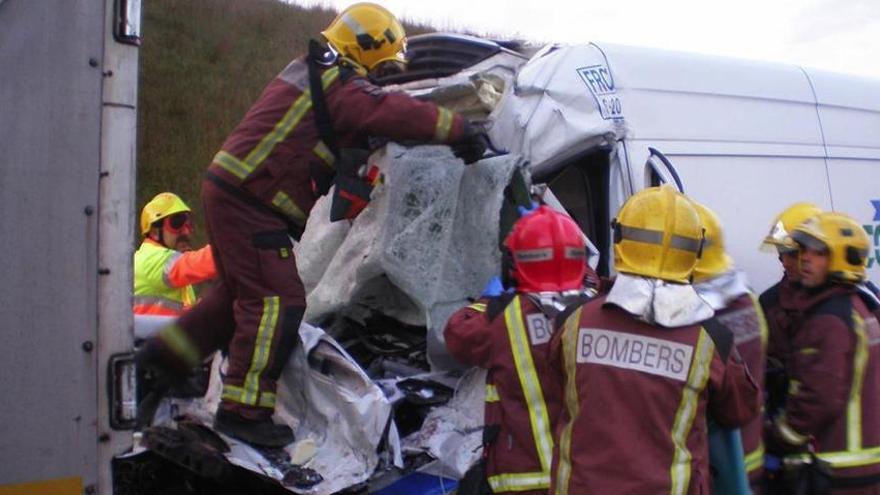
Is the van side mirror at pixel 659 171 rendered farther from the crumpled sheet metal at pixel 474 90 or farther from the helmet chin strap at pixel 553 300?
the helmet chin strap at pixel 553 300

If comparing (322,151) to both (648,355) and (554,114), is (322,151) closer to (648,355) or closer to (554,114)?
(554,114)

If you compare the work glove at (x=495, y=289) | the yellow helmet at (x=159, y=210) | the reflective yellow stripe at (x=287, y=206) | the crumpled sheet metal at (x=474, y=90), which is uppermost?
the crumpled sheet metal at (x=474, y=90)

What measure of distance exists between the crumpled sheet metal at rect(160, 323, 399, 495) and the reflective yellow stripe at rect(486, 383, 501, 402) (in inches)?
14.5

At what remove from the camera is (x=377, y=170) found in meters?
4.08

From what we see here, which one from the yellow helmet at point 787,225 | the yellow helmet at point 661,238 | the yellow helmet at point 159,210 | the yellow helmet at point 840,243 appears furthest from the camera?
the yellow helmet at point 159,210

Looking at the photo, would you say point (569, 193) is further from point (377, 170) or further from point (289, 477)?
point (289, 477)

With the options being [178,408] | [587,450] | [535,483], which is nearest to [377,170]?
[178,408]

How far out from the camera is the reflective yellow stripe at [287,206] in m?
3.54

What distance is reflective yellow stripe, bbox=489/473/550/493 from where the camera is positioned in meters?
3.05

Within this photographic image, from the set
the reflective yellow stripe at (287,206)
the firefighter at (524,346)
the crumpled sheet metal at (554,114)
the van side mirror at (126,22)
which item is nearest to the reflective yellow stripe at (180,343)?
the reflective yellow stripe at (287,206)

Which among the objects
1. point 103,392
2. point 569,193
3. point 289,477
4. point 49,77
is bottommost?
point 289,477

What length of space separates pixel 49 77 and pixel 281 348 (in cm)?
148

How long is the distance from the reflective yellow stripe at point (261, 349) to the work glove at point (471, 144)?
97 centimetres

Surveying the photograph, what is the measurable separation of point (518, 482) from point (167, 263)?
2625 millimetres
